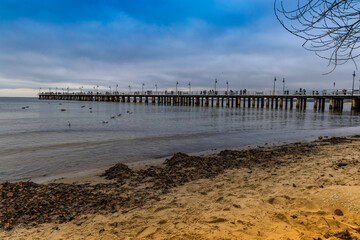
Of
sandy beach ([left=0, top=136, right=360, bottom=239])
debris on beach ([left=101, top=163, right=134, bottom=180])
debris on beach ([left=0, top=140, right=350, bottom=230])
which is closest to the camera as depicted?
sandy beach ([left=0, top=136, right=360, bottom=239])

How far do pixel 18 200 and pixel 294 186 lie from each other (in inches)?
241

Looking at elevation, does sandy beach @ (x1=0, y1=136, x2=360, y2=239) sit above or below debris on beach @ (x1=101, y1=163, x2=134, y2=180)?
above

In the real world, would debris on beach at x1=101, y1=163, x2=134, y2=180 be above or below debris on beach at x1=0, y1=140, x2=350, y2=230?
below

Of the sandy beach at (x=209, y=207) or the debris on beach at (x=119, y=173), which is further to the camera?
the debris on beach at (x=119, y=173)

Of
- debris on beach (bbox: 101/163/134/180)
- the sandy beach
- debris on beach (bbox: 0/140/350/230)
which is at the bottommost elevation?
debris on beach (bbox: 101/163/134/180)

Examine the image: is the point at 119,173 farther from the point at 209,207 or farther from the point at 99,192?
the point at 209,207

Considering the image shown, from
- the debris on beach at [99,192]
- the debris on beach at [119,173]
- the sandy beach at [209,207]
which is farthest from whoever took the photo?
the debris on beach at [119,173]

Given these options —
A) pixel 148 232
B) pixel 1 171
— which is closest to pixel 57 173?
pixel 1 171

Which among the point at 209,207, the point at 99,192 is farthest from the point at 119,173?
the point at 209,207

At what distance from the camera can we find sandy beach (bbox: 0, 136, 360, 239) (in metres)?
3.49

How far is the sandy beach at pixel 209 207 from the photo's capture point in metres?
3.49

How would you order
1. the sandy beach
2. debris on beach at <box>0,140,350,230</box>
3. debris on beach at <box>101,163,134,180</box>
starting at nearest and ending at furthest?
the sandy beach, debris on beach at <box>0,140,350,230</box>, debris on beach at <box>101,163,134,180</box>

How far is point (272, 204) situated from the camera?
438 centimetres

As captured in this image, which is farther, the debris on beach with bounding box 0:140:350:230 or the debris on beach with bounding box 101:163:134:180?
the debris on beach with bounding box 101:163:134:180
